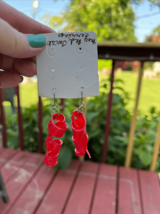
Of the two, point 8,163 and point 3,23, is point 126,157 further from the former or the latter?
point 3,23

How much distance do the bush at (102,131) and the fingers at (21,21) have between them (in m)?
0.85

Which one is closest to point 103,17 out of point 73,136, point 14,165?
point 14,165

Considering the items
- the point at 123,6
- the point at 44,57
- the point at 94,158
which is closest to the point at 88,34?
the point at 44,57

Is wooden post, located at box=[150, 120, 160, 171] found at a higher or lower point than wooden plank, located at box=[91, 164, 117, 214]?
higher

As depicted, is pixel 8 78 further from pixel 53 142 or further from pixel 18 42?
pixel 53 142

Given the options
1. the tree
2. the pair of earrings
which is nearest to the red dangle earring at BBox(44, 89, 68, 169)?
the pair of earrings

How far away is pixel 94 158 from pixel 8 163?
2.75 ft

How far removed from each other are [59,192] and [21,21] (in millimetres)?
1138

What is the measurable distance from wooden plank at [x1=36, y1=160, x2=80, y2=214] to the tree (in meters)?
6.16

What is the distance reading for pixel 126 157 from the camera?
1616mm

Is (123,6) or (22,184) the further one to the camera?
(123,6)

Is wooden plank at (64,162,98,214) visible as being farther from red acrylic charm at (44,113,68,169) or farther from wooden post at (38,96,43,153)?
red acrylic charm at (44,113,68,169)

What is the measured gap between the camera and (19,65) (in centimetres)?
84

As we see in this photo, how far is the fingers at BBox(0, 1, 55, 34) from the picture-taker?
74cm
